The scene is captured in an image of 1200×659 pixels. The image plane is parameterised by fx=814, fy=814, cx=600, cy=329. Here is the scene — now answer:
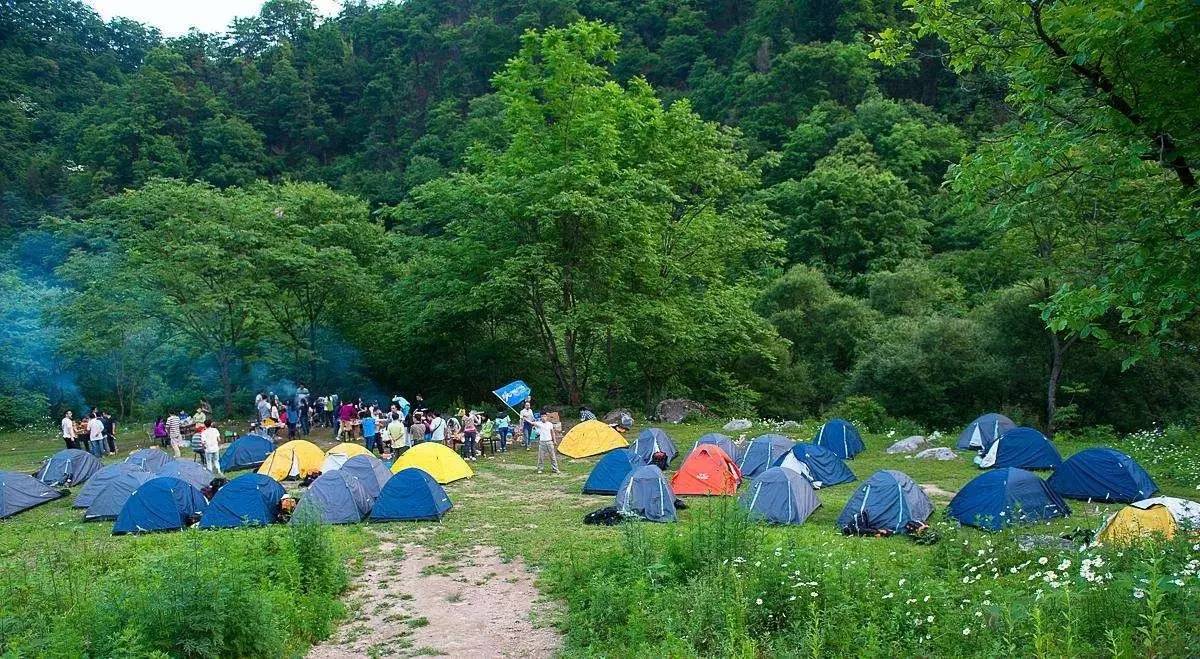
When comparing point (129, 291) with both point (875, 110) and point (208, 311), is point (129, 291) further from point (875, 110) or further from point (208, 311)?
point (875, 110)

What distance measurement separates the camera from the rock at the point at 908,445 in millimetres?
19797

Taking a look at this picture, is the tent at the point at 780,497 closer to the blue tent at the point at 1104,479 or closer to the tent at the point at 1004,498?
the tent at the point at 1004,498

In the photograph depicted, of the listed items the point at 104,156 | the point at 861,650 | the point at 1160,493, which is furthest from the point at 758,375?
the point at 104,156

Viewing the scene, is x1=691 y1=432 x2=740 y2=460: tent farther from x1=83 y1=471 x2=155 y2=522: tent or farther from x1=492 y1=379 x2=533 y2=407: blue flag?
x1=83 y1=471 x2=155 y2=522: tent

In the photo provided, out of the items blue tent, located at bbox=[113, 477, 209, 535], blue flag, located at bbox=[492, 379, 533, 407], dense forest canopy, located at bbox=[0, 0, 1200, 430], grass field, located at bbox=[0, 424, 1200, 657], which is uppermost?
dense forest canopy, located at bbox=[0, 0, 1200, 430]

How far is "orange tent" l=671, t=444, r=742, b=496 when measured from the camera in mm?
15195

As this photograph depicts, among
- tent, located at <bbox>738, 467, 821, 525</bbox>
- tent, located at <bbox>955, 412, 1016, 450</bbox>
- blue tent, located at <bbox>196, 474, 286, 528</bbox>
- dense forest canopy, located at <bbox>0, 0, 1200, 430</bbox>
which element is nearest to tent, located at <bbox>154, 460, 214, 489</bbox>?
blue tent, located at <bbox>196, 474, 286, 528</bbox>

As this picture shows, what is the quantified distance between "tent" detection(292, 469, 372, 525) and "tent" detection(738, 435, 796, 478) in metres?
8.01

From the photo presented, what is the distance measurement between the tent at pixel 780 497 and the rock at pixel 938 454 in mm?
6930

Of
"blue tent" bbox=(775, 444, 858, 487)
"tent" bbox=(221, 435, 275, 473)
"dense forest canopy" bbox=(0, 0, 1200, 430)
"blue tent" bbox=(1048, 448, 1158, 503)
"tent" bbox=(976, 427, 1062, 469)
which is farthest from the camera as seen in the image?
"tent" bbox=(221, 435, 275, 473)

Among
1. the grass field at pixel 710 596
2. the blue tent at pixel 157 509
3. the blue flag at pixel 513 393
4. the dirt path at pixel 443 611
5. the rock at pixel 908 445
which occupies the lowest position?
the dirt path at pixel 443 611

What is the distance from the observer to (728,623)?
707 cm

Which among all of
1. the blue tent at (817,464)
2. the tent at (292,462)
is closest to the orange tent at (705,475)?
the blue tent at (817,464)

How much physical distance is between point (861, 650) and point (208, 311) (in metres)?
25.0
